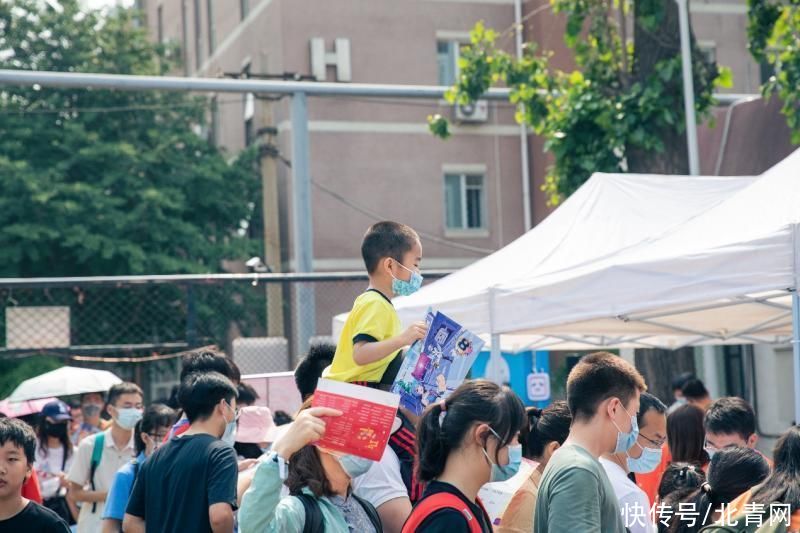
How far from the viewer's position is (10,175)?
26.0m

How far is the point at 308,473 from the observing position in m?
4.23

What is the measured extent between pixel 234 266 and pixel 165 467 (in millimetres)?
26981

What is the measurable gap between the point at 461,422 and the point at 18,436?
91.6 inches

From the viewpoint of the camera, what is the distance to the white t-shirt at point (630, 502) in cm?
462

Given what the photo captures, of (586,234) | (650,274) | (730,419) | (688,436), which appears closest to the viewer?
(730,419)

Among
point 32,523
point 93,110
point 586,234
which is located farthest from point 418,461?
point 93,110

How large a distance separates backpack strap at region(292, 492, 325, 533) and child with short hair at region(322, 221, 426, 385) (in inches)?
36.5

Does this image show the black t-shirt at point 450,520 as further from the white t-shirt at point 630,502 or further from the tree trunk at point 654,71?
the tree trunk at point 654,71

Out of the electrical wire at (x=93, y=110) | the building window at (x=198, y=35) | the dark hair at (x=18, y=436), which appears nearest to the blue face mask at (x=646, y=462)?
the dark hair at (x=18, y=436)

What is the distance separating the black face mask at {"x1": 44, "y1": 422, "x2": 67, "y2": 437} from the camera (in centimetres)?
1091

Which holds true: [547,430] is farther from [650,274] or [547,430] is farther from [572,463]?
[650,274]

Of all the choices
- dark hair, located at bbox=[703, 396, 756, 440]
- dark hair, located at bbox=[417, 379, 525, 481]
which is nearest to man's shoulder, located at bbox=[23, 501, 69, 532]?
dark hair, located at bbox=[417, 379, 525, 481]

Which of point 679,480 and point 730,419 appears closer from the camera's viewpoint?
point 679,480

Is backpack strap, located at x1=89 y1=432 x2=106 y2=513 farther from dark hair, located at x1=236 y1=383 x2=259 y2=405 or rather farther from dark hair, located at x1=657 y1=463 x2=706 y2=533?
dark hair, located at x1=657 y1=463 x2=706 y2=533
